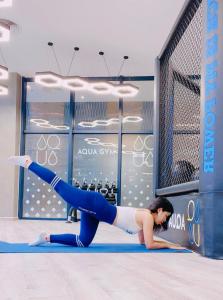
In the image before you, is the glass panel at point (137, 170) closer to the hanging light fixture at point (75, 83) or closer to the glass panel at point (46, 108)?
the glass panel at point (46, 108)

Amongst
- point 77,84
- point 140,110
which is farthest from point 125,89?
point 140,110

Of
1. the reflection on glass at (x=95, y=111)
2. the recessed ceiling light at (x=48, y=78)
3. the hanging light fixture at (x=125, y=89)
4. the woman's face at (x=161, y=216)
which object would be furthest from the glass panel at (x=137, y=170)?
the woman's face at (x=161, y=216)

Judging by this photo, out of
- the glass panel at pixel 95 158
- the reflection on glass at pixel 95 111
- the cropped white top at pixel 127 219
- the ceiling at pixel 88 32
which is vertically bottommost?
the cropped white top at pixel 127 219

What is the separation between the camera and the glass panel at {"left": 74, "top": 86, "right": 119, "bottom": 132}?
1108cm

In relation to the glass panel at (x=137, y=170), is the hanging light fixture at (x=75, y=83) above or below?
above

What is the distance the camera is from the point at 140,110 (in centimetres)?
1099

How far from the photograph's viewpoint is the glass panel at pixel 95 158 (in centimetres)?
1095

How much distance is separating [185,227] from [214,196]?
1.08 metres

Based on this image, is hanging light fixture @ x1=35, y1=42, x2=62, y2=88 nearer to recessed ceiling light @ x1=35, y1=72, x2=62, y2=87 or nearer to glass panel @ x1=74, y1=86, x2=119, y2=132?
recessed ceiling light @ x1=35, y1=72, x2=62, y2=87

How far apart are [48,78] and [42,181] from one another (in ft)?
11.6

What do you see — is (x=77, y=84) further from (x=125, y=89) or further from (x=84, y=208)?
(x=84, y=208)

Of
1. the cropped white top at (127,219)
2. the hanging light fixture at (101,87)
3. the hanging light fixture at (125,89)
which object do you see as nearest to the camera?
the cropped white top at (127,219)

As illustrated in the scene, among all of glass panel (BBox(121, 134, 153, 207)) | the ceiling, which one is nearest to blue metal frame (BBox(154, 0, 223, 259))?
the ceiling
